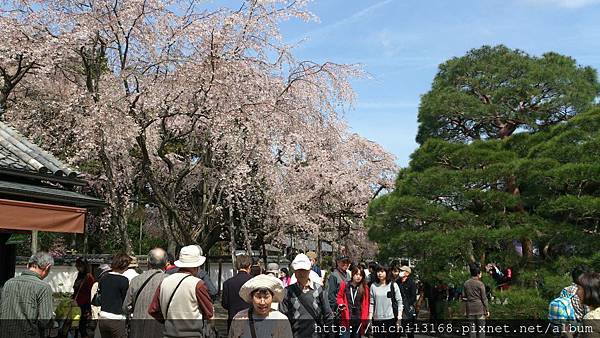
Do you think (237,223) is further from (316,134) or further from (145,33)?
(145,33)

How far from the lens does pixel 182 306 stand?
4.71m

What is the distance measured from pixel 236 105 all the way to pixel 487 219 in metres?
5.72

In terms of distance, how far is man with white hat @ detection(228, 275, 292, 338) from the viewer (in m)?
3.92

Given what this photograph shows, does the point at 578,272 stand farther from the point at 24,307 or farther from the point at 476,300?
the point at 24,307

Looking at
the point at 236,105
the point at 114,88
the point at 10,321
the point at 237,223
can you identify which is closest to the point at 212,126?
the point at 236,105

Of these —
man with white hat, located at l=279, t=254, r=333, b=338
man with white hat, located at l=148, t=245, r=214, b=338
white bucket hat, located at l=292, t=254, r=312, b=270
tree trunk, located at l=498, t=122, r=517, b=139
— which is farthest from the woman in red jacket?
tree trunk, located at l=498, t=122, r=517, b=139

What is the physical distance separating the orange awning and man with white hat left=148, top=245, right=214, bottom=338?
209 cm

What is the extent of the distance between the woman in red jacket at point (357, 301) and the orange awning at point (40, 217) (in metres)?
3.53

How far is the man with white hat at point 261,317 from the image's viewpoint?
392 cm

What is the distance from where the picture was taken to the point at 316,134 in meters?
15.9

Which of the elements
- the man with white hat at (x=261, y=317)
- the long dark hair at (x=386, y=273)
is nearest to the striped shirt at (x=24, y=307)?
the man with white hat at (x=261, y=317)

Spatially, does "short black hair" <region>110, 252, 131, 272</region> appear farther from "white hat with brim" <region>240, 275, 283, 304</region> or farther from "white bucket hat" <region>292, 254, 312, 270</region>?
"white hat with brim" <region>240, 275, 283, 304</region>

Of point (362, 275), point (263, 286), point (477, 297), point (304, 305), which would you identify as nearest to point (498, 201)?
point (477, 297)

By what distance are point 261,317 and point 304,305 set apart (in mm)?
1296
